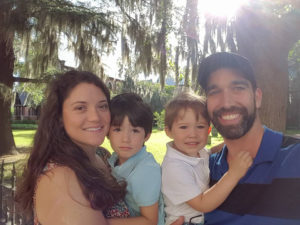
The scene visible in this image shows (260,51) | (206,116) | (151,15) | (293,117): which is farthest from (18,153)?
(293,117)

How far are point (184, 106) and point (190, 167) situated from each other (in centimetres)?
48

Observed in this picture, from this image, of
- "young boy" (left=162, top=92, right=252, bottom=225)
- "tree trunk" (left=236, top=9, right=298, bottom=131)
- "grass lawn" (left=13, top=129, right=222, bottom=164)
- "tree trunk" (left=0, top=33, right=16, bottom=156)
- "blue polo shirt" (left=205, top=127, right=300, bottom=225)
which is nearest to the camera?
"blue polo shirt" (left=205, top=127, right=300, bottom=225)

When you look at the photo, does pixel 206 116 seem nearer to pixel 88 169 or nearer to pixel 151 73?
pixel 88 169

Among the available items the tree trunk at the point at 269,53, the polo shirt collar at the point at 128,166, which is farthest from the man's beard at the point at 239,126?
the tree trunk at the point at 269,53

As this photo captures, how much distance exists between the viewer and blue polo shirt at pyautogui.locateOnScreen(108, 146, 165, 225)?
1.91 m

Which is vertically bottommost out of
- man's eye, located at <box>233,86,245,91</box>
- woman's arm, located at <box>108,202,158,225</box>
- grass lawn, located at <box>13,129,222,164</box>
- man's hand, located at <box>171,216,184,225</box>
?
grass lawn, located at <box>13,129,222,164</box>

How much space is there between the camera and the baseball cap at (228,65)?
1.92 metres

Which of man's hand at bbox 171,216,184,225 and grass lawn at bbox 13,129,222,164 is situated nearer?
man's hand at bbox 171,216,184,225

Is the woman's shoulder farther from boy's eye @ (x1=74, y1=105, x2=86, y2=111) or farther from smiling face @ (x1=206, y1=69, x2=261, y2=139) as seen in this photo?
smiling face @ (x1=206, y1=69, x2=261, y2=139)

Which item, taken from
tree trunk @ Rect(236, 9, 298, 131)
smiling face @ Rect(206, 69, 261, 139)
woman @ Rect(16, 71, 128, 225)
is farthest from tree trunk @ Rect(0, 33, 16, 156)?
smiling face @ Rect(206, 69, 261, 139)

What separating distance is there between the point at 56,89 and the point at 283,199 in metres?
1.55

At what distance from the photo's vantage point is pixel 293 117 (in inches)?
1191

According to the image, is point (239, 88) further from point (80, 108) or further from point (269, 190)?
point (80, 108)

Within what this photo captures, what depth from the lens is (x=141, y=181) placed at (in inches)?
76.3
